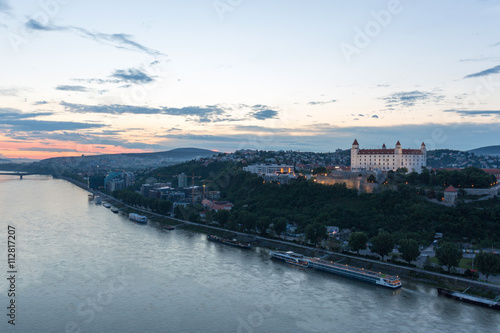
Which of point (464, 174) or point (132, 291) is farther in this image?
point (464, 174)

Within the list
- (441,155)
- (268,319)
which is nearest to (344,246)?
(268,319)

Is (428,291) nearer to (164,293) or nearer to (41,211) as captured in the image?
(164,293)

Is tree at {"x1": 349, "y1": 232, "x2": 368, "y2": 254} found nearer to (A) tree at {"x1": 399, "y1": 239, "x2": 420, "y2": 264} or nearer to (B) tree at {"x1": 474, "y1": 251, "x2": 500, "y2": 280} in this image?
(A) tree at {"x1": 399, "y1": 239, "x2": 420, "y2": 264}

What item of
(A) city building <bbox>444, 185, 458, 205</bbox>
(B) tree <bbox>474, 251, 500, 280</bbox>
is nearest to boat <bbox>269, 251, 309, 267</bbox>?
(B) tree <bbox>474, 251, 500, 280</bbox>

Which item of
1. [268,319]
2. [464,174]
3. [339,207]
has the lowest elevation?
[268,319]

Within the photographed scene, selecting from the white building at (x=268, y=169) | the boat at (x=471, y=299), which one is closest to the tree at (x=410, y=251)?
the boat at (x=471, y=299)
